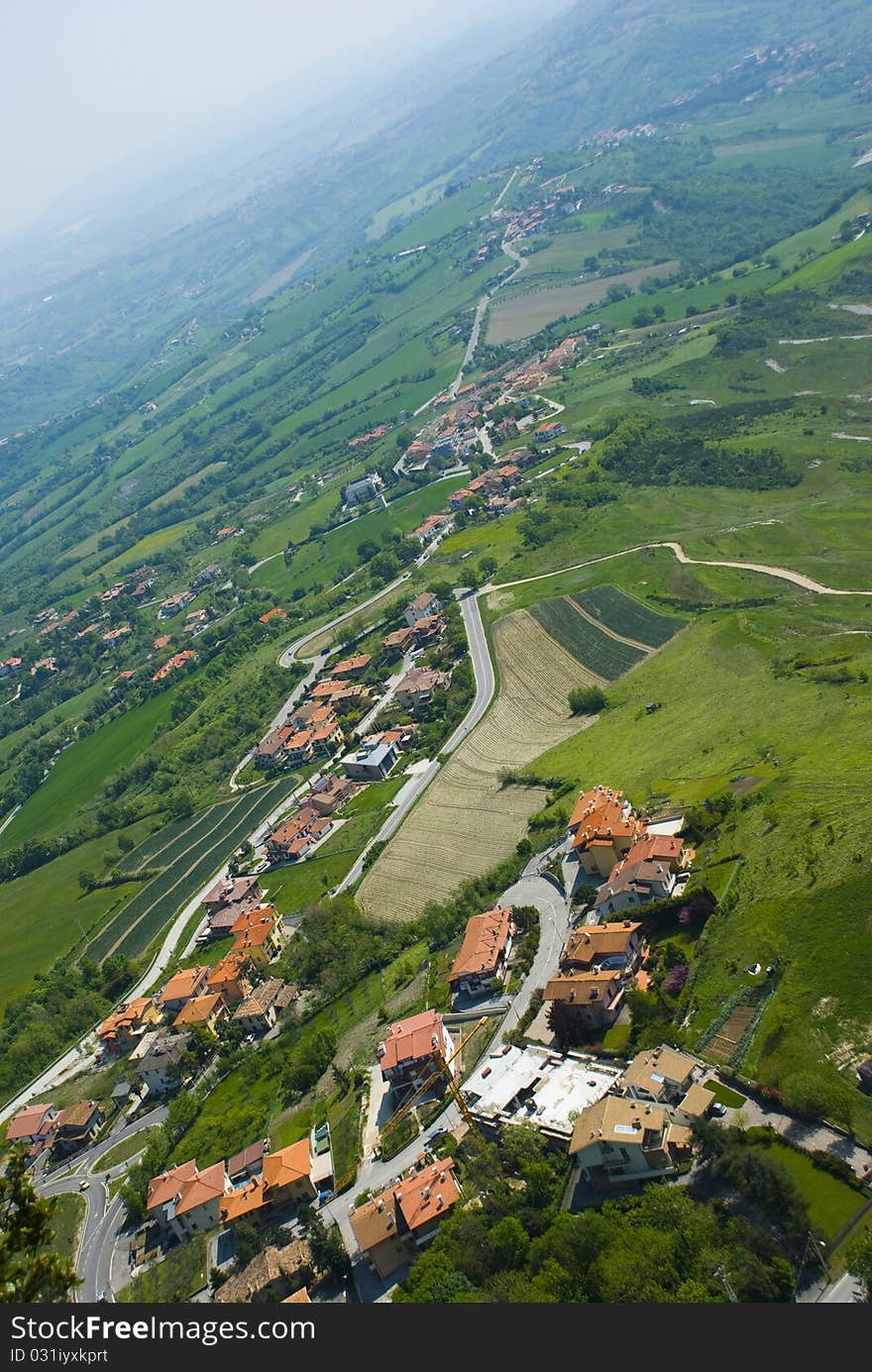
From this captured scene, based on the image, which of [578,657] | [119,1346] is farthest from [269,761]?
[119,1346]

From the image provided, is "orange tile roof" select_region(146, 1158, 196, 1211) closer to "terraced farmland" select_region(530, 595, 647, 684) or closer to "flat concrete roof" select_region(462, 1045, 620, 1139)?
"flat concrete roof" select_region(462, 1045, 620, 1139)

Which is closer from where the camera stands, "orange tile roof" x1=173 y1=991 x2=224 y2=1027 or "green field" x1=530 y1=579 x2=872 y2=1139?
"green field" x1=530 y1=579 x2=872 y2=1139

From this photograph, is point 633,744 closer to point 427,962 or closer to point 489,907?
point 489,907

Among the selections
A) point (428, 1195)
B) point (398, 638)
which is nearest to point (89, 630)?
point (398, 638)

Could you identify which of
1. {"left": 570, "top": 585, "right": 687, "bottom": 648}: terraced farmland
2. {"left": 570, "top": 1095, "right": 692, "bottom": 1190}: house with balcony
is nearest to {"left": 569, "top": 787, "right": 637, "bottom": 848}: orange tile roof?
{"left": 570, "top": 1095, "right": 692, "bottom": 1190}: house with balcony

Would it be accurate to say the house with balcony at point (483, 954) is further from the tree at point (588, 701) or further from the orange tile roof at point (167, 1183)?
the tree at point (588, 701)

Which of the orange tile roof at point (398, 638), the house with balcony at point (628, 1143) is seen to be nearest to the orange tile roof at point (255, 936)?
the house with balcony at point (628, 1143)

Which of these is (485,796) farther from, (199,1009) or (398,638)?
(398,638)
